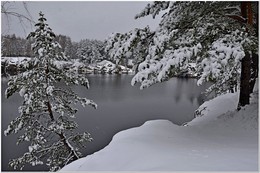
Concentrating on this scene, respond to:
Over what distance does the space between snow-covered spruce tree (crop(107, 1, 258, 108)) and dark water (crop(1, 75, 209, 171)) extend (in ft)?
31.8

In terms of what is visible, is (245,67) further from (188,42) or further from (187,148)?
(187,148)

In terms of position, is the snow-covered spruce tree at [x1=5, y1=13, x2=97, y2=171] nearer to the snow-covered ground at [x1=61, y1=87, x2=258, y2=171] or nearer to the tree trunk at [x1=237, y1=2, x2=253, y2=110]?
the snow-covered ground at [x1=61, y1=87, x2=258, y2=171]

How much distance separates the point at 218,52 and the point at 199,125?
8.61ft

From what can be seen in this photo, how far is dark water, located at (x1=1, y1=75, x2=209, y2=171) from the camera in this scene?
52.3 ft

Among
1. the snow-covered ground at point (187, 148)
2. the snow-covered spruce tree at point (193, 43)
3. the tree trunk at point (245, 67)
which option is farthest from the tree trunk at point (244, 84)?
the snow-covered spruce tree at point (193, 43)

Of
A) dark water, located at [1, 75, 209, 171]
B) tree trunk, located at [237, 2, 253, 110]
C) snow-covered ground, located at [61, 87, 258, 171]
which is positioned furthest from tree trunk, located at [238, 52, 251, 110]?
dark water, located at [1, 75, 209, 171]

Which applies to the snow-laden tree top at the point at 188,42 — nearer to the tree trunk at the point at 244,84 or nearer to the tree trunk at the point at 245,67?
the tree trunk at the point at 245,67

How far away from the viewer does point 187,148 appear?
4.73 m

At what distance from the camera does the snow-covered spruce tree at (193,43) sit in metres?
4.98

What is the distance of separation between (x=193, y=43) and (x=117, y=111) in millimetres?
17934

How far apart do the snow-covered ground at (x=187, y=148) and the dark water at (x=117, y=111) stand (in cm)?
981

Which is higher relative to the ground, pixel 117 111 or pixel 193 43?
pixel 193 43

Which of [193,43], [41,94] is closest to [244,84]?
[193,43]

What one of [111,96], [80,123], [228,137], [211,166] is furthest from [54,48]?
[111,96]
